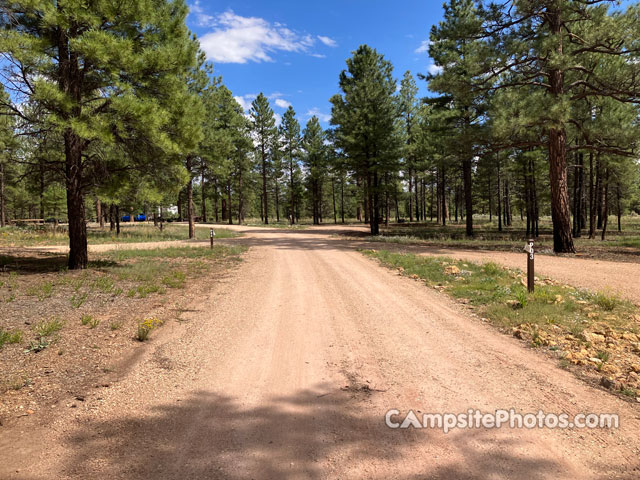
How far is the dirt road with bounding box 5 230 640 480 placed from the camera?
2609mm

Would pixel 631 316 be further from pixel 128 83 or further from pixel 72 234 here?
pixel 72 234

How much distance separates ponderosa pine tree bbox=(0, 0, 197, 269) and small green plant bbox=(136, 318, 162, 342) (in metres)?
5.27

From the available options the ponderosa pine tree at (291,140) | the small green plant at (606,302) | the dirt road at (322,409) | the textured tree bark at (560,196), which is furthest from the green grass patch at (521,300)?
the ponderosa pine tree at (291,140)

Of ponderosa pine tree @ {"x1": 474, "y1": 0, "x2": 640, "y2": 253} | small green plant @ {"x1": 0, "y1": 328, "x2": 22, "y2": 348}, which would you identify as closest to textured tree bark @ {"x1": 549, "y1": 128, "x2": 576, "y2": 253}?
ponderosa pine tree @ {"x1": 474, "y1": 0, "x2": 640, "y2": 253}

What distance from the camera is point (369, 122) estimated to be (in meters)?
25.6

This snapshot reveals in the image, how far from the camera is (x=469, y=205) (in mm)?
25719

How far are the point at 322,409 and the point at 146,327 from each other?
380 cm

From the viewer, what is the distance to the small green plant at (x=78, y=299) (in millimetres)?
6960

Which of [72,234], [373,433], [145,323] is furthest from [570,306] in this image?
[72,234]

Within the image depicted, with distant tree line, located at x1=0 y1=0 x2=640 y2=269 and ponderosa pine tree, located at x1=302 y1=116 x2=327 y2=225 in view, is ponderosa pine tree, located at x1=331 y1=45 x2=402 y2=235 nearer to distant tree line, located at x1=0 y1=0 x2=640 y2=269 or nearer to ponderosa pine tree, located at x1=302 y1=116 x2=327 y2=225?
distant tree line, located at x1=0 y1=0 x2=640 y2=269

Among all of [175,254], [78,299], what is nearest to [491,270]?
[78,299]

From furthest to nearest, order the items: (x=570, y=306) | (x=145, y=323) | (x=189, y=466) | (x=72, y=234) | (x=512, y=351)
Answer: (x=72, y=234) → (x=570, y=306) → (x=145, y=323) → (x=512, y=351) → (x=189, y=466)

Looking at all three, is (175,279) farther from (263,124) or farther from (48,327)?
(263,124)

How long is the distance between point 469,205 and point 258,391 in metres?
25.5
